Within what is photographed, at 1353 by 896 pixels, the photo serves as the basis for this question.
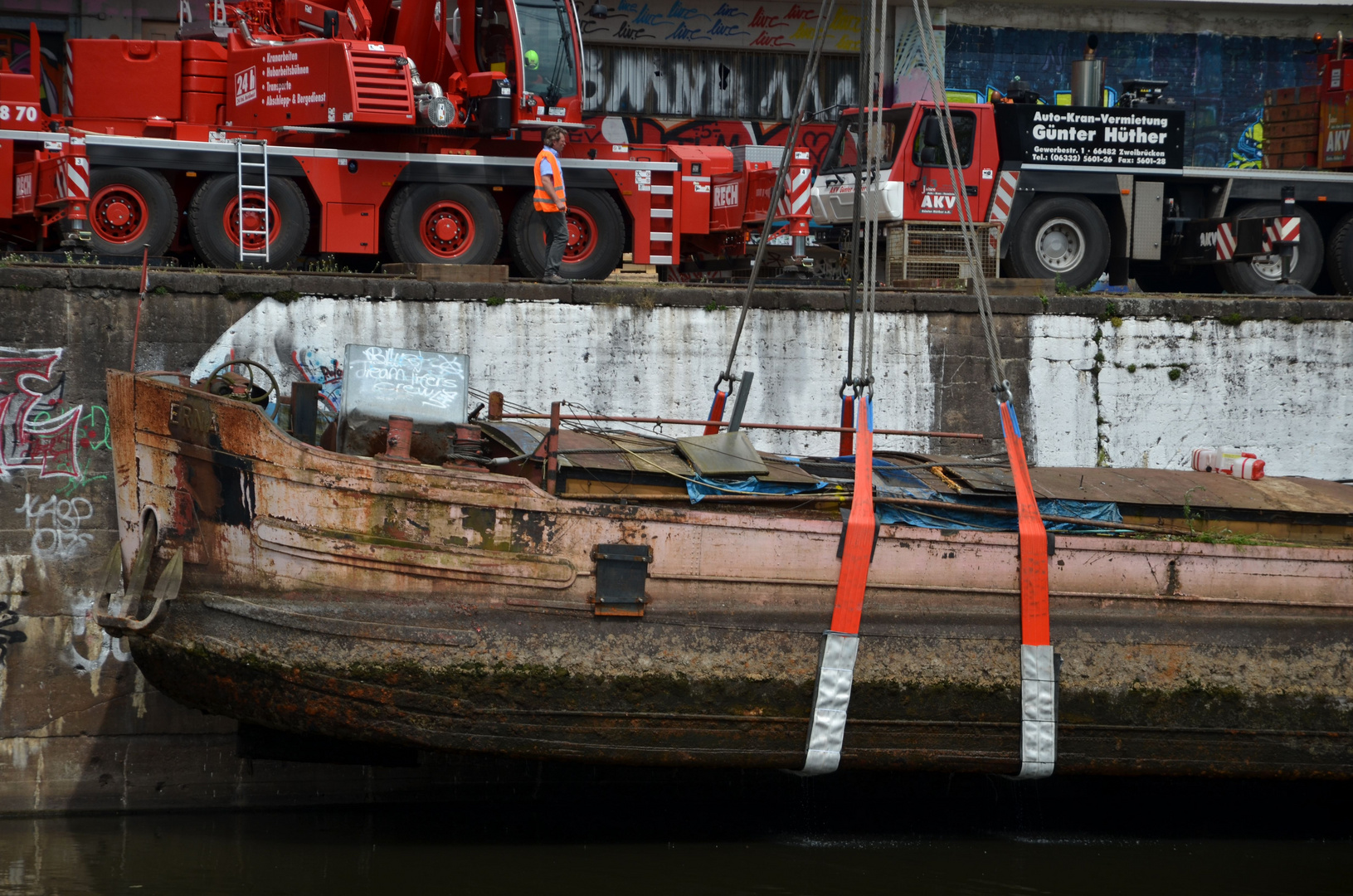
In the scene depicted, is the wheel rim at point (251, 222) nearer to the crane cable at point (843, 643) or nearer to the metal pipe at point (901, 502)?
the metal pipe at point (901, 502)

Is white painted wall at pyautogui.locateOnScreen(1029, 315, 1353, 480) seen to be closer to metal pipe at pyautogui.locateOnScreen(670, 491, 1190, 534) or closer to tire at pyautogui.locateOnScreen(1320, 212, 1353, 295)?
metal pipe at pyautogui.locateOnScreen(670, 491, 1190, 534)

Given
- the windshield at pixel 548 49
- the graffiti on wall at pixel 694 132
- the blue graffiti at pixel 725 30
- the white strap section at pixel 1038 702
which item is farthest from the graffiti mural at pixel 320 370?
the blue graffiti at pixel 725 30

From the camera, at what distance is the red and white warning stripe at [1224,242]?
12586mm

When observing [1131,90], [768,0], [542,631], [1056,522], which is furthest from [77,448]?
[768,0]

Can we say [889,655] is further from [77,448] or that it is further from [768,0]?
[768,0]

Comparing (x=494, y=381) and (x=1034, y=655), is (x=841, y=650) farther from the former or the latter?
(x=494, y=381)

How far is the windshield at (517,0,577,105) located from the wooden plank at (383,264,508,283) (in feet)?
7.04

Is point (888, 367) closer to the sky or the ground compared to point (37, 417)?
closer to the sky

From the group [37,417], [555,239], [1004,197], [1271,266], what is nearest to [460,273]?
[555,239]

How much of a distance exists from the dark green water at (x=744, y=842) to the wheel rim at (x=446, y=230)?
14.0 feet

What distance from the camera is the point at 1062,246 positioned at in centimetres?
1246

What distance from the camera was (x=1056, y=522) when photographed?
25.7ft

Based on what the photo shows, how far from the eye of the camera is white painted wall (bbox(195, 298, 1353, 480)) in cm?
892

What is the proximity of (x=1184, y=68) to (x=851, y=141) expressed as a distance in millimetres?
8924
